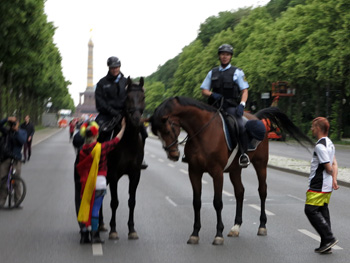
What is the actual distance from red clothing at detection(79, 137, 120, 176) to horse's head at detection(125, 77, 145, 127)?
1.20 ft

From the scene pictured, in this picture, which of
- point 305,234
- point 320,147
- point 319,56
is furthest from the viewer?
point 319,56

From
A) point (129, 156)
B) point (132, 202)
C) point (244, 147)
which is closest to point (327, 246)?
point (244, 147)

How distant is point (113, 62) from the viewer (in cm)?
835

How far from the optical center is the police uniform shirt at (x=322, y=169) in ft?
23.4

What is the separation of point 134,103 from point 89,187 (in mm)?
1189

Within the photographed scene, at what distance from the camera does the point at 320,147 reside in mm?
7188

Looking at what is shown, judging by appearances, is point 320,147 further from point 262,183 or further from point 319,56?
point 319,56

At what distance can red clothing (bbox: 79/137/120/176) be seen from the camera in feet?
25.4

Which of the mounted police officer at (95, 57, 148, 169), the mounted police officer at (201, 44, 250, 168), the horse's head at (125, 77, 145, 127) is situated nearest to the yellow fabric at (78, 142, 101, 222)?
the horse's head at (125, 77, 145, 127)

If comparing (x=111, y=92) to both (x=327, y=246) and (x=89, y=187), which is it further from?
(x=327, y=246)

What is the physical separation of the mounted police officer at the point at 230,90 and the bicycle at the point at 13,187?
182 inches

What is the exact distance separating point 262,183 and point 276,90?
42904 millimetres

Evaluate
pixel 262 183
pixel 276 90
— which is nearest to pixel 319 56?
pixel 276 90

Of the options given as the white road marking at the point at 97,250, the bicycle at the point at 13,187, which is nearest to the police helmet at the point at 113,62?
the white road marking at the point at 97,250
